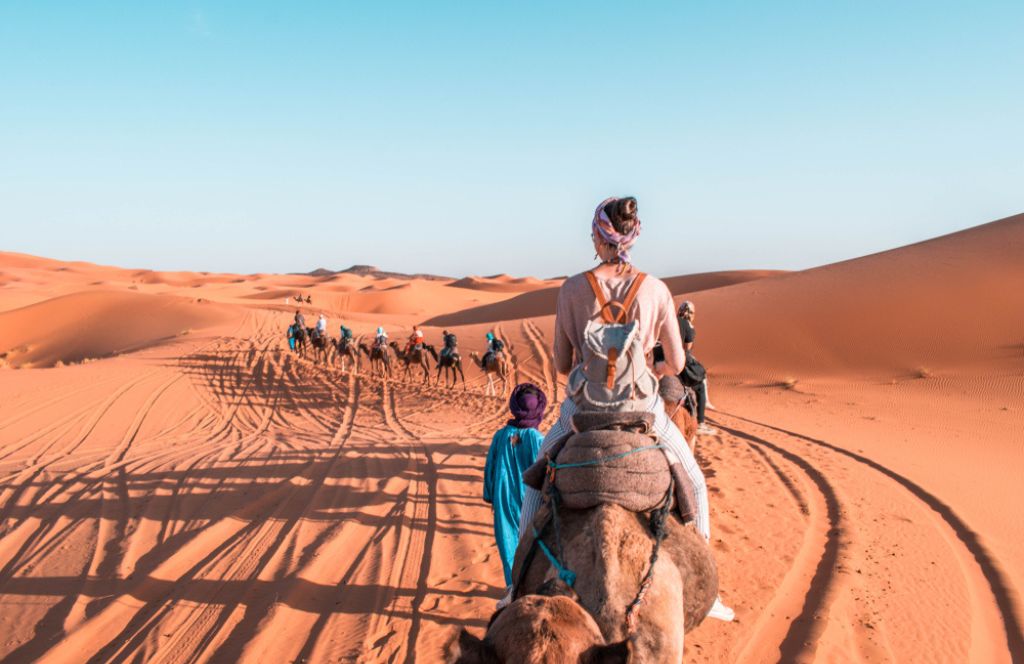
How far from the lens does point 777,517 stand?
7426mm

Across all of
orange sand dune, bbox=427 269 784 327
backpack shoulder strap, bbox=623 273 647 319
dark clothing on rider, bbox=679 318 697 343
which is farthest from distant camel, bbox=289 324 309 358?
orange sand dune, bbox=427 269 784 327

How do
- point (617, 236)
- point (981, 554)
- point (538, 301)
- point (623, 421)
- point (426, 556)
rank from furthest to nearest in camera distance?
point (538, 301) → point (981, 554) → point (426, 556) → point (617, 236) → point (623, 421)

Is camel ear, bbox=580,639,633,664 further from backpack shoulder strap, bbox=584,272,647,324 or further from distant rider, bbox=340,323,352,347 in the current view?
distant rider, bbox=340,323,352,347

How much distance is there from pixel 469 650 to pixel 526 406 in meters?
3.53

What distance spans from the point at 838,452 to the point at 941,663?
707cm

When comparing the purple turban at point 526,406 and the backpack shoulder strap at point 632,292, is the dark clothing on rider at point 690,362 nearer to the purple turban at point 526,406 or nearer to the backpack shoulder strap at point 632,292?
the purple turban at point 526,406

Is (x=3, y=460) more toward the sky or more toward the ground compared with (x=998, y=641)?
more toward the ground

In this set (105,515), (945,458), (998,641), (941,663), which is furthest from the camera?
(945,458)

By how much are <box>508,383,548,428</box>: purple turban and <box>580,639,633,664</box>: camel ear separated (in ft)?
11.4

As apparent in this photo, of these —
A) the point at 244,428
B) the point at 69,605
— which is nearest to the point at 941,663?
the point at 69,605

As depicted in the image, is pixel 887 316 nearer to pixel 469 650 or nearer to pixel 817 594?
pixel 817 594

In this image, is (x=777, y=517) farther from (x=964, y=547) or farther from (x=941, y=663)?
(x=941, y=663)

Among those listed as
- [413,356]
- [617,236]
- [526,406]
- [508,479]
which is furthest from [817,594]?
[413,356]

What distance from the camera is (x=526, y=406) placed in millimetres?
5316
